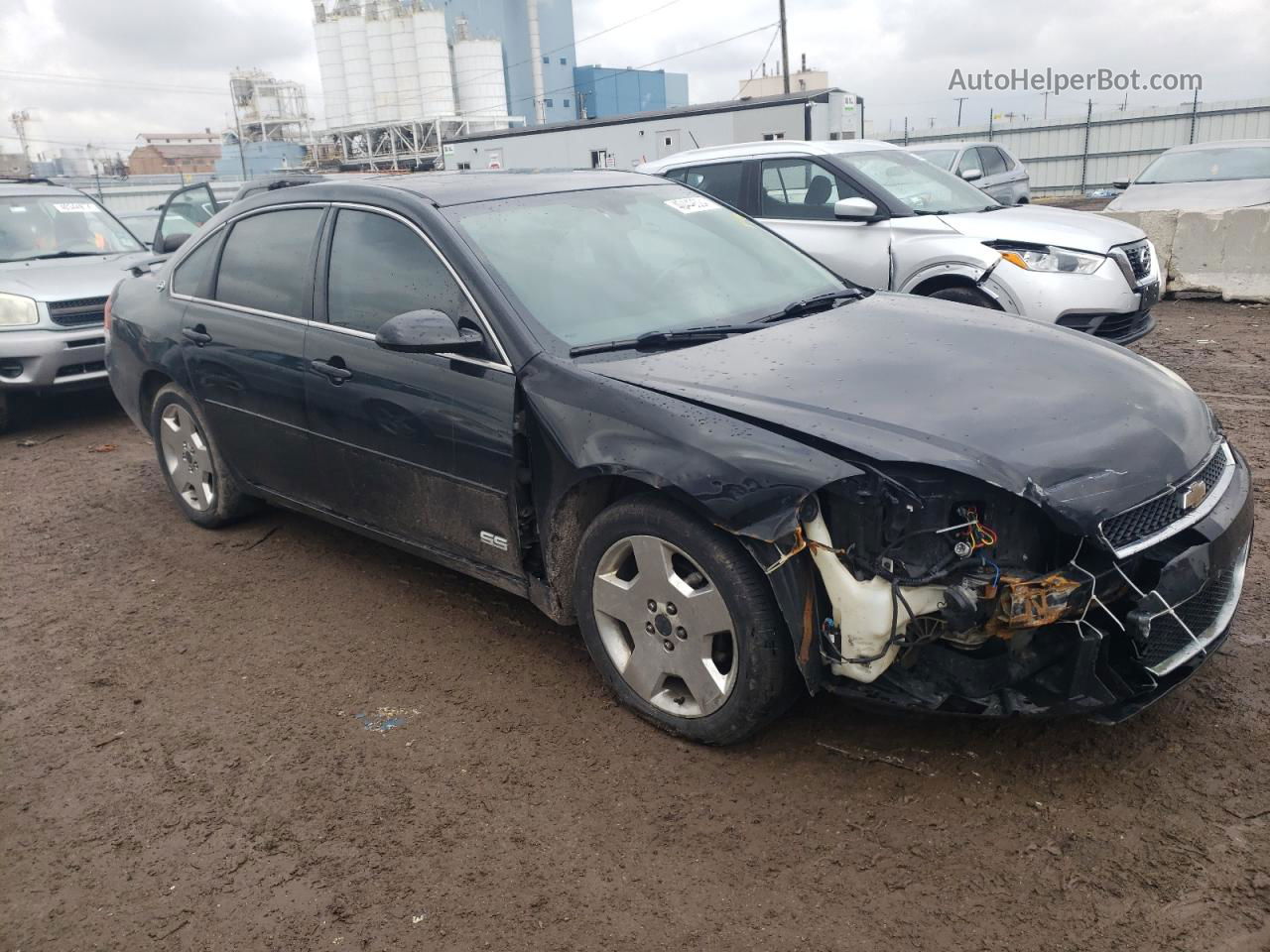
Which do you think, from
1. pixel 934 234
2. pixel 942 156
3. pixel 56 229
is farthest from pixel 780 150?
pixel 942 156

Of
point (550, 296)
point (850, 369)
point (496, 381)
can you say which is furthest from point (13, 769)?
point (850, 369)

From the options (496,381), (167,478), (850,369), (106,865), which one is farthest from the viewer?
(167,478)

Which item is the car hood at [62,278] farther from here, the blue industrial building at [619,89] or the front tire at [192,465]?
the blue industrial building at [619,89]

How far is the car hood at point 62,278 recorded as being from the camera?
781 centimetres

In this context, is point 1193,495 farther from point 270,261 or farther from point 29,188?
point 29,188

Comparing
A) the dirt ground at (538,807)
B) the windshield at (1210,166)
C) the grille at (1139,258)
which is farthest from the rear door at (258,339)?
the windshield at (1210,166)

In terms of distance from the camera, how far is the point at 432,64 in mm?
57594

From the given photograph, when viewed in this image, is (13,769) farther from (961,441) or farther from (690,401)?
(961,441)

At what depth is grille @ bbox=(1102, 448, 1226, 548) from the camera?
2.67 m

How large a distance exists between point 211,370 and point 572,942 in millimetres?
3414

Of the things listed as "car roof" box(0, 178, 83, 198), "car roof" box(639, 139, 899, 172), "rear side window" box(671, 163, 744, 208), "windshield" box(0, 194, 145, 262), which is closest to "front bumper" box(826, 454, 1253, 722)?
"car roof" box(639, 139, 899, 172)

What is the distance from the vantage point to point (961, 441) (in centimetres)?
276

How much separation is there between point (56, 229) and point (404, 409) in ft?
22.6

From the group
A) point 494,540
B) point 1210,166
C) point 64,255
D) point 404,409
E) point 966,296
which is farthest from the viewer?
point 1210,166
